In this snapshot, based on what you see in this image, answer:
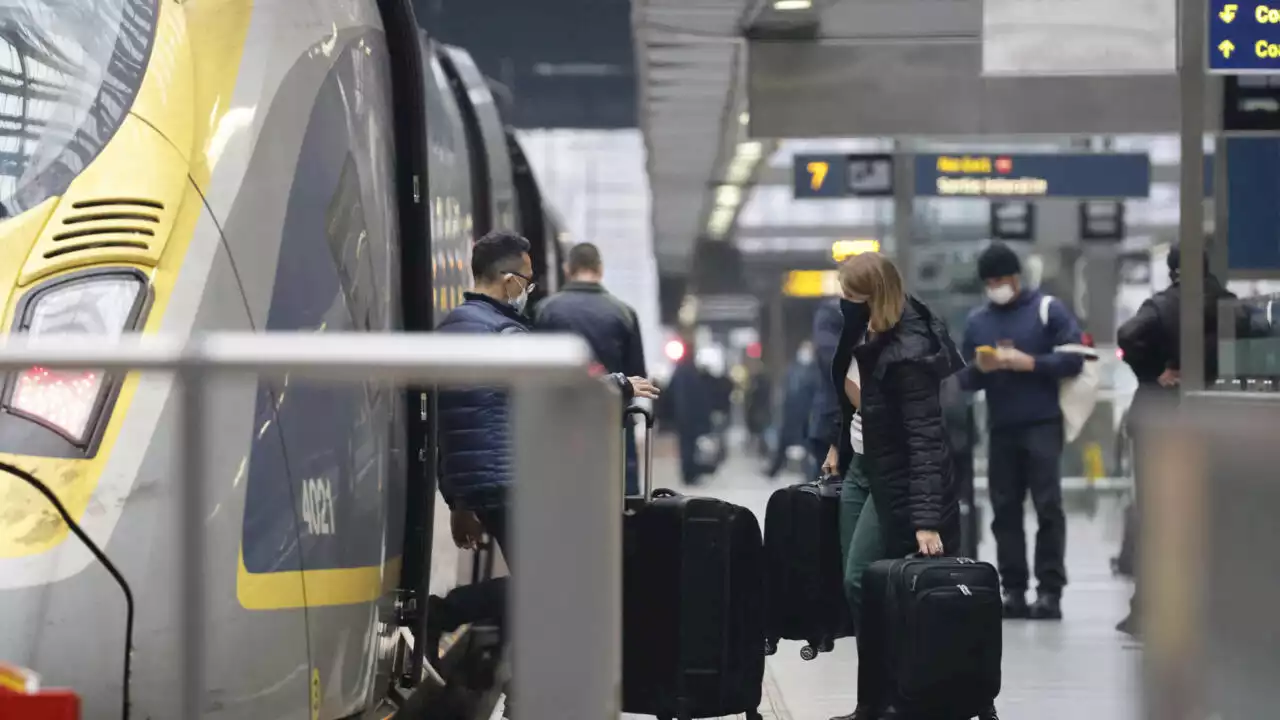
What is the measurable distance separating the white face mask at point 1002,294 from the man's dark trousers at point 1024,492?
671mm

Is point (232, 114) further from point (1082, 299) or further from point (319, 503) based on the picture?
point (1082, 299)

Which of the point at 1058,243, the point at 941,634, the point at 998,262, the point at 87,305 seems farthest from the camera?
the point at 1058,243

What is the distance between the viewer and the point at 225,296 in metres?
4.83

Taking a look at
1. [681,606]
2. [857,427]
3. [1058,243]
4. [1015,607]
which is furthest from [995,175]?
[681,606]

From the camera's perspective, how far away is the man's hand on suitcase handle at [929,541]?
616 centimetres

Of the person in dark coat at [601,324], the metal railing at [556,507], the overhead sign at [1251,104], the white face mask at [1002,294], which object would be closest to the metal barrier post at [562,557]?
the metal railing at [556,507]

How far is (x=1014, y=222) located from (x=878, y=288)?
1258 centimetres

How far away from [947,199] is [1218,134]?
9.03 meters

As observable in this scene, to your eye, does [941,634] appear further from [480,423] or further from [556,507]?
[556,507]

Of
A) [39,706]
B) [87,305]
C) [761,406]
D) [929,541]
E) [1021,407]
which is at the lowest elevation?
[761,406]

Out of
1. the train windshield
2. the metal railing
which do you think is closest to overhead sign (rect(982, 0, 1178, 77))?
the train windshield

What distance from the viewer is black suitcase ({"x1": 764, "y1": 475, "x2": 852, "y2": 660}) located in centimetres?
652

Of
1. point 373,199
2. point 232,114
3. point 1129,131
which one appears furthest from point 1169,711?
point 1129,131

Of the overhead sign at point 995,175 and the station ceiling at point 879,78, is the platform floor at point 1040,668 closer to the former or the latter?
the station ceiling at point 879,78
